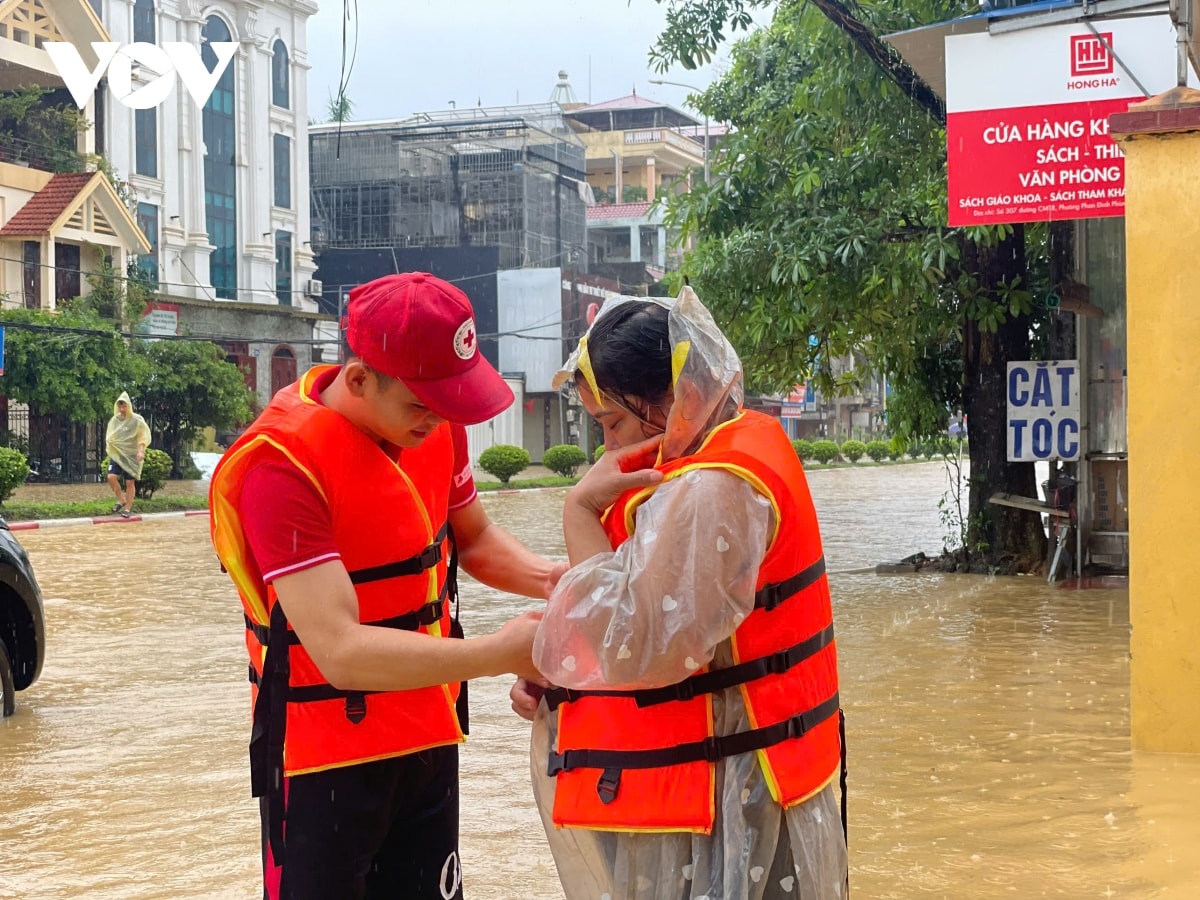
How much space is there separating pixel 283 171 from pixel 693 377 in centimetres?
4116

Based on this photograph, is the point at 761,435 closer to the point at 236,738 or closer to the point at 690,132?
the point at 236,738

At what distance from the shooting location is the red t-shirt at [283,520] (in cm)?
242

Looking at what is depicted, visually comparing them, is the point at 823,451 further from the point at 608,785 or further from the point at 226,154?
the point at 608,785

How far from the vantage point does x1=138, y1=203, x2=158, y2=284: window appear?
35.7m

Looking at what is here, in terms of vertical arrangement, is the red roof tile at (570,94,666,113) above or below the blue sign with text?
above

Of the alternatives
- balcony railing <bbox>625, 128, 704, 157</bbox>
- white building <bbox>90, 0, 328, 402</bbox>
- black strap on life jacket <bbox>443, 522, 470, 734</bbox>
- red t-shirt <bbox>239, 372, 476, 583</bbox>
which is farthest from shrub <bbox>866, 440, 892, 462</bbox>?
red t-shirt <bbox>239, 372, 476, 583</bbox>

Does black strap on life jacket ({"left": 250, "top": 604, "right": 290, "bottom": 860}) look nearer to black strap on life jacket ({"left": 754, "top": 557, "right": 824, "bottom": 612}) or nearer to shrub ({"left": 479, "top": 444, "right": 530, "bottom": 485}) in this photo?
black strap on life jacket ({"left": 754, "top": 557, "right": 824, "bottom": 612})

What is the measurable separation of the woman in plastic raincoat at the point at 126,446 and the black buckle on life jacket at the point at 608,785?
18516mm

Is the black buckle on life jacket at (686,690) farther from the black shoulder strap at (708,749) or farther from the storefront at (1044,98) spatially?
the storefront at (1044,98)

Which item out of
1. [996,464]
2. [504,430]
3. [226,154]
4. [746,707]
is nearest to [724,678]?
[746,707]

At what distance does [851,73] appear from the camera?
12180 mm

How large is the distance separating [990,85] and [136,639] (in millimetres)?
6955

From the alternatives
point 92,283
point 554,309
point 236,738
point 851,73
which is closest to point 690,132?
point 554,309

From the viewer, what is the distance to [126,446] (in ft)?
68.2
